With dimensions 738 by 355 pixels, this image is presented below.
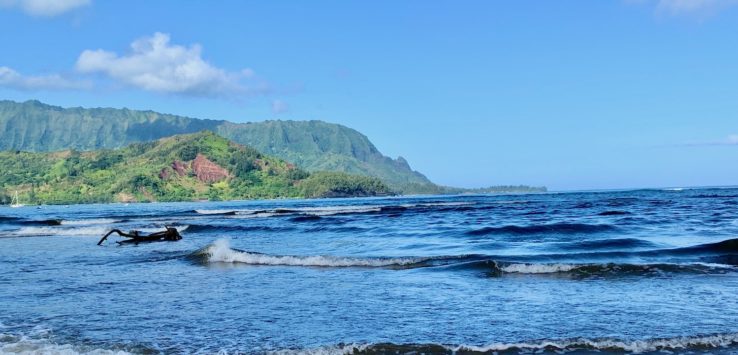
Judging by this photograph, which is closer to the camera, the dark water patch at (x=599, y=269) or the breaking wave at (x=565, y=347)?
the breaking wave at (x=565, y=347)

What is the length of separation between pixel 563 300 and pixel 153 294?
9.67 meters

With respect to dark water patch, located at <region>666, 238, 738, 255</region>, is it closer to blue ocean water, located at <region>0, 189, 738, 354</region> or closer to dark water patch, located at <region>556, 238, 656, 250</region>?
blue ocean water, located at <region>0, 189, 738, 354</region>

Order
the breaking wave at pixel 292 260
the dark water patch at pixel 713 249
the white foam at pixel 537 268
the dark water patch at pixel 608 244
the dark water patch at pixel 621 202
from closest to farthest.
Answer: the white foam at pixel 537 268 < the breaking wave at pixel 292 260 < the dark water patch at pixel 713 249 < the dark water patch at pixel 608 244 < the dark water patch at pixel 621 202

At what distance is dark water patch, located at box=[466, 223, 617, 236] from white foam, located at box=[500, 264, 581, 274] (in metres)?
16.3

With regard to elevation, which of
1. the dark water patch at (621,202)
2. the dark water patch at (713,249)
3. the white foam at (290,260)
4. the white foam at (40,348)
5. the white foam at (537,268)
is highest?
the dark water patch at (621,202)

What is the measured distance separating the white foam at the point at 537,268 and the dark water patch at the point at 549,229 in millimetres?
16298

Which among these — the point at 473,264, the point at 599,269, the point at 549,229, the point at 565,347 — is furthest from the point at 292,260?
the point at 549,229

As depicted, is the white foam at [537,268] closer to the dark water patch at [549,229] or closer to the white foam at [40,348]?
the white foam at [40,348]

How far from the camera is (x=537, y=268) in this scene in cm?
A: 1814

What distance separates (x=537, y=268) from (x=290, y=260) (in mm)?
8786

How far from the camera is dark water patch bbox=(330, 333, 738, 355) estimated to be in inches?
376

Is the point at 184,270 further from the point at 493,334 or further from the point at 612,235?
the point at 612,235

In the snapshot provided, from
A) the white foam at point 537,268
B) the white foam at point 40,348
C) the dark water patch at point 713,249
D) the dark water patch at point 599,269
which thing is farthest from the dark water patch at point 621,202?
the white foam at point 40,348

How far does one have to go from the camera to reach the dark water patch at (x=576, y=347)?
9.55m
